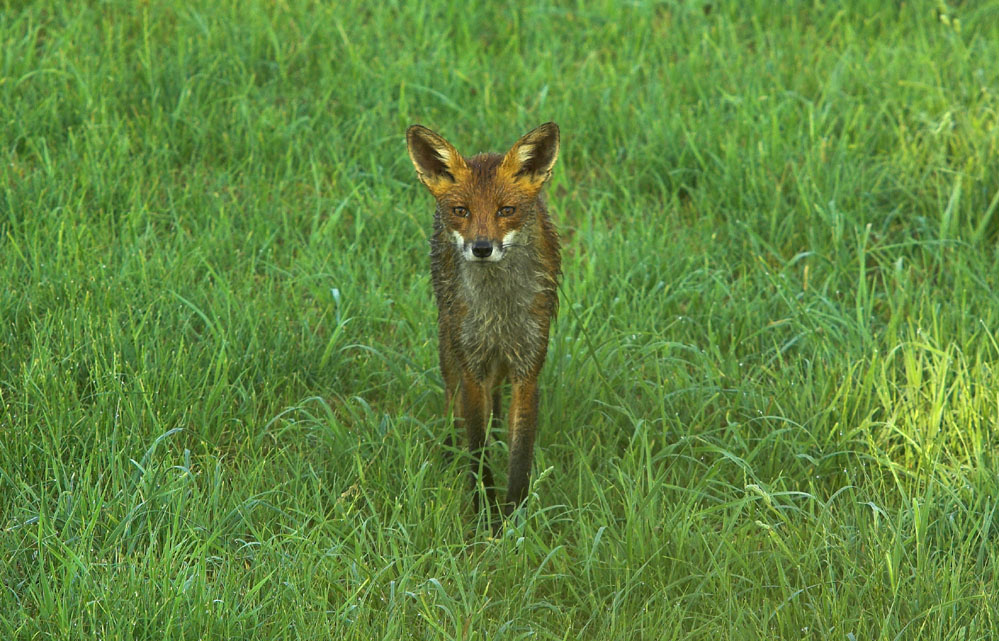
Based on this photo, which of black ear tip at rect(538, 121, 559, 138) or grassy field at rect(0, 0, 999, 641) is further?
black ear tip at rect(538, 121, 559, 138)

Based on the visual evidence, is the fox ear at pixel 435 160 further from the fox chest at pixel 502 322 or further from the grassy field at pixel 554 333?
the grassy field at pixel 554 333

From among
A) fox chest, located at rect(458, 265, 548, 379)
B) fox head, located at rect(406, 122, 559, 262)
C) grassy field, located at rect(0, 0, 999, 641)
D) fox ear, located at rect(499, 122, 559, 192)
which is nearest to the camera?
grassy field, located at rect(0, 0, 999, 641)

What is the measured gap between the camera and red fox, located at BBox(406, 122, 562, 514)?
450cm

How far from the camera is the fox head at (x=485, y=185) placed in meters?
4.41

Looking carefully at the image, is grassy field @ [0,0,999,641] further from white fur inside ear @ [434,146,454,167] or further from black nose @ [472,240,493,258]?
white fur inside ear @ [434,146,454,167]

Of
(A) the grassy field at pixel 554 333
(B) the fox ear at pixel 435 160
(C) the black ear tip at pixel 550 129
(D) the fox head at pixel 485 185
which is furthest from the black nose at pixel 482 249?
(A) the grassy field at pixel 554 333

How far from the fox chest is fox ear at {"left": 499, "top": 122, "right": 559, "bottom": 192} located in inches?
16.1

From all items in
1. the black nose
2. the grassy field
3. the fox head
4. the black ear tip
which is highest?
the black ear tip

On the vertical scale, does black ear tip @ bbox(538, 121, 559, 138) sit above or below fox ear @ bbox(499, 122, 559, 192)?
above

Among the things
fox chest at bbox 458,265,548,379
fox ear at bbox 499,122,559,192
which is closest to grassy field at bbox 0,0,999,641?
fox chest at bbox 458,265,548,379

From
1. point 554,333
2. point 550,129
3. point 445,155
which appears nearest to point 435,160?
point 445,155

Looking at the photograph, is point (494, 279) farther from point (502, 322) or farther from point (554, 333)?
point (554, 333)

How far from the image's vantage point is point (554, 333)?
5.57 meters

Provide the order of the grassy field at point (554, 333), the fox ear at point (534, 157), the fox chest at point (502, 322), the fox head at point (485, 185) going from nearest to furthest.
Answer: the grassy field at point (554, 333)
the fox head at point (485, 185)
the fox ear at point (534, 157)
the fox chest at point (502, 322)
